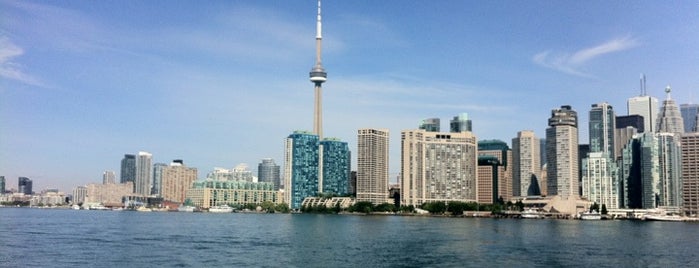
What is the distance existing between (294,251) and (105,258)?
1917 centimetres

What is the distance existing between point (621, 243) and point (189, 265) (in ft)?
206

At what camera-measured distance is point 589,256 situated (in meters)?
74.6

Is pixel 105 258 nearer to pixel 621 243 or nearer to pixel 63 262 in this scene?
pixel 63 262

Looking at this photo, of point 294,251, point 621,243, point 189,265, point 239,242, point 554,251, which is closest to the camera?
point 189,265

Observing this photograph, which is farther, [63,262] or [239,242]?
[239,242]

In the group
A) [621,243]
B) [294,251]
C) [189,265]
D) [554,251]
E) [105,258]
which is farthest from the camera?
[621,243]

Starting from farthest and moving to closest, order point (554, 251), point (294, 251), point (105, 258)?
point (554, 251) < point (294, 251) < point (105, 258)

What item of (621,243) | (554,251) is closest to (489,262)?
(554,251)

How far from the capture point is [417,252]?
2945 inches

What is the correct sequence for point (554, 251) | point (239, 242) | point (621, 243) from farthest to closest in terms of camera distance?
point (621, 243)
point (239, 242)
point (554, 251)

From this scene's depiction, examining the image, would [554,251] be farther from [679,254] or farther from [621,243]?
[621,243]

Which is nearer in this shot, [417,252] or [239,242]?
[417,252]

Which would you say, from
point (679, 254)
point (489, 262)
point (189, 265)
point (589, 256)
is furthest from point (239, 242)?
point (679, 254)

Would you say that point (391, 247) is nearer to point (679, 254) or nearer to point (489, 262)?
point (489, 262)
